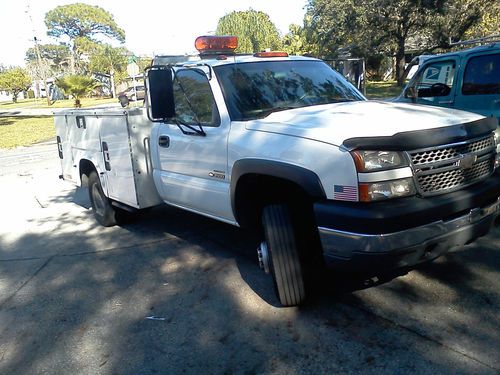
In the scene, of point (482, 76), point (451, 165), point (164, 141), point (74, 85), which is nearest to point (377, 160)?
point (451, 165)

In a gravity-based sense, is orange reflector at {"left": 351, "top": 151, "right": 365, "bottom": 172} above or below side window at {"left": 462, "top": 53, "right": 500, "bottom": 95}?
below

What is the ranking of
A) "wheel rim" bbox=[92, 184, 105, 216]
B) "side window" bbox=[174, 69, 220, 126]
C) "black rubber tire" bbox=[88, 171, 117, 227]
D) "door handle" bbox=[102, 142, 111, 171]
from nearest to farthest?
"side window" bbox=[174, 69, 220, 126] → "door handle" bbox=[102, 142, 111, 171] → "black rubber tire" bbox=[88, 171, 117, 227] → "wheel rim" bbox=[92, 184, 105, 216]

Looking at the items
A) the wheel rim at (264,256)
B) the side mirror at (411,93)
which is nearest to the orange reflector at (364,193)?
the wheel rim at (264,256)

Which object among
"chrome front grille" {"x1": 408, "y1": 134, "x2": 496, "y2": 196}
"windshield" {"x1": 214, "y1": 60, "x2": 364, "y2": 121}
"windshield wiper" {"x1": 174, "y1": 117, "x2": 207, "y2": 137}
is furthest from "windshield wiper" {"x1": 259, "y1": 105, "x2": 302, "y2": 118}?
"chrome front grille" {"x1": 408, "y1": 134, "x2": 496, "y2": 196}

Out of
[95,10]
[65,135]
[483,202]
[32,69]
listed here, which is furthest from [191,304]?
[95,10]

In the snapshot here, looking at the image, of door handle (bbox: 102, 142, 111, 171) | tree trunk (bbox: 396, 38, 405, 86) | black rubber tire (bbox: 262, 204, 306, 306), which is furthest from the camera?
tree trunk (bbox: 396, 38, 405, 86)

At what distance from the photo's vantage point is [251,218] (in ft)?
12.4

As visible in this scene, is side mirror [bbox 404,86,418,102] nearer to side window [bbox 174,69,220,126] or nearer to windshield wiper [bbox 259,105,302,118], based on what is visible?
windshield wiper [bbox 259,105,302,118]

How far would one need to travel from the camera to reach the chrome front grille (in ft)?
9.30

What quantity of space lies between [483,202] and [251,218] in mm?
1748

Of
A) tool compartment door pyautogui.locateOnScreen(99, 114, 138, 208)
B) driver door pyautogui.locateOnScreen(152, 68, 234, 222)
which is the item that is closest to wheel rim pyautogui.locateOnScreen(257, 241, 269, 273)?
driver door pyautogui.locateOnScreen(152, 68, 234, 222)

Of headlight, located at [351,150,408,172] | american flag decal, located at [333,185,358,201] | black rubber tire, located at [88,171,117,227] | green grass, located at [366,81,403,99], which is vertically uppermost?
headlight, located at [351,150,408,172]

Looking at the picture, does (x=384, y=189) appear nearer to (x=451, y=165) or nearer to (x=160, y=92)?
(x=451, y=165)

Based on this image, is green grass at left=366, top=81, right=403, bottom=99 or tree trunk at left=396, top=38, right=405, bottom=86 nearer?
green grass at left=366, top=81, right=403, bottom=99
